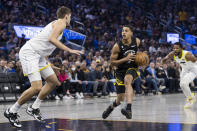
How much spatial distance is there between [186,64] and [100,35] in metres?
13.8

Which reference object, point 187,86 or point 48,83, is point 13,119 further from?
point 187,86

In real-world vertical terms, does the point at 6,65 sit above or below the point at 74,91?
above

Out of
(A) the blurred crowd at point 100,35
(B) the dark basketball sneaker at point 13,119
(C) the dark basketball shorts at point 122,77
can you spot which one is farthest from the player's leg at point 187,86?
(A) the blurred crowd at point 100,35

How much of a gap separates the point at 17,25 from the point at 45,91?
12.1 meters

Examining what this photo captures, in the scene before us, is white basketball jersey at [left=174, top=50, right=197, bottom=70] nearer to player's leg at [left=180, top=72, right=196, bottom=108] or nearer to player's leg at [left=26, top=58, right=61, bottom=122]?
player's leg at [left=180, top=72, right=196, bottom=108]

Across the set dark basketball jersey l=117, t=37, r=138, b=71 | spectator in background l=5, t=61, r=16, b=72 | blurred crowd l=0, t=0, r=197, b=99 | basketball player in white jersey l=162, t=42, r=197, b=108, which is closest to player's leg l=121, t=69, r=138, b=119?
dark basketball jersey l=117, t=37, r=138, b=71

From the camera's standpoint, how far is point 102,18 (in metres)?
29.1

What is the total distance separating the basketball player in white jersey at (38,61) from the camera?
25.0ft

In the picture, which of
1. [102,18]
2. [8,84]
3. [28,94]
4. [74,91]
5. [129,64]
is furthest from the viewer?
[102,18]

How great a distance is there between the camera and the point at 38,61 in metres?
7.87

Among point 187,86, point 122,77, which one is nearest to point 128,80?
point 122,77

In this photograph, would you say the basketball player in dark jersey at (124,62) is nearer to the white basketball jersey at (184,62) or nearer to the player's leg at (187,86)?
the player's leg at (187,86)

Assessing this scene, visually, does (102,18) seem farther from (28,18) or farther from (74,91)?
(74,91)

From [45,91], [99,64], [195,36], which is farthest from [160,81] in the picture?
[45,91]
